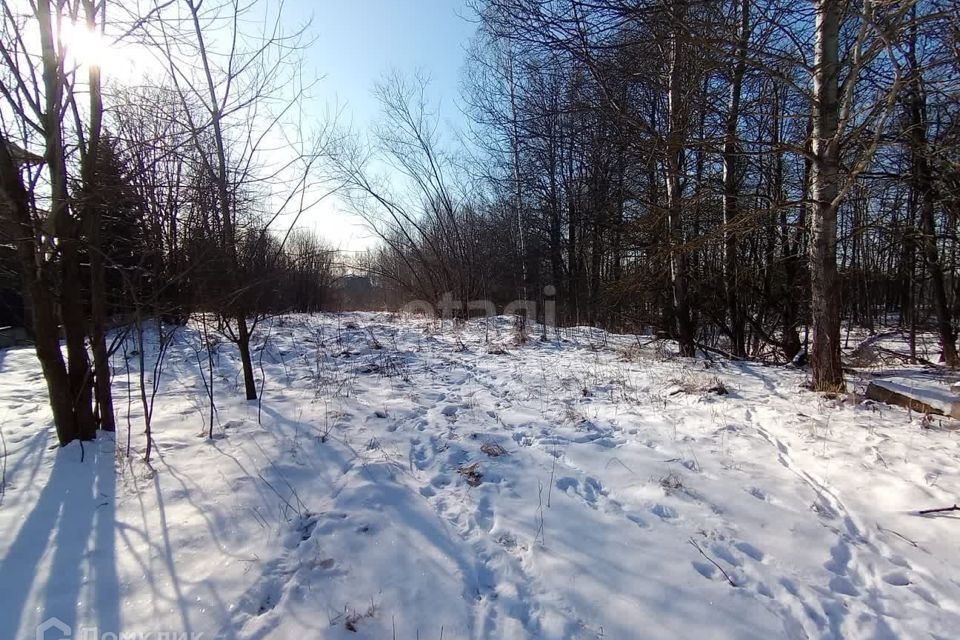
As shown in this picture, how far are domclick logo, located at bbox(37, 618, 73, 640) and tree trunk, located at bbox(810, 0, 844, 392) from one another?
5.93 metres

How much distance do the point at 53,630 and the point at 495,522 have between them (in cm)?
197

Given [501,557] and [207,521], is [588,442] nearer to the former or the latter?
[501,557]

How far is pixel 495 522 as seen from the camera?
238 cm

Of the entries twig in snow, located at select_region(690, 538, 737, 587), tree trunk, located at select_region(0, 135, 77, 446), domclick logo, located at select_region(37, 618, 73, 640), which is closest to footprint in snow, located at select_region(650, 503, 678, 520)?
twig in snow, located at select_region(690, 538, 737, 587)

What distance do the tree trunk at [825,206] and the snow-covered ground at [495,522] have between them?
551mm

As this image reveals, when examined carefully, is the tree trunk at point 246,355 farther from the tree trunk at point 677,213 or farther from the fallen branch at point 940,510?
the fallen branch at point 940,510

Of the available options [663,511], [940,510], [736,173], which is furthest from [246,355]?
[736,173]

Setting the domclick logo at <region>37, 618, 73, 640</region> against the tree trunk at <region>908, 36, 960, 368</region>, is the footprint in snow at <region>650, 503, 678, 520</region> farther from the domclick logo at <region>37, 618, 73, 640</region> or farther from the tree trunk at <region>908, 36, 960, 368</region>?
the tree trunk at <region>908, 36, 960, 368</region>

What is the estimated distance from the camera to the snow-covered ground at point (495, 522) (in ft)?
5.65

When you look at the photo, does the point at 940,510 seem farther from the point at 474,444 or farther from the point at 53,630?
the point at 53,630

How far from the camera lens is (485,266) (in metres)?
15.4

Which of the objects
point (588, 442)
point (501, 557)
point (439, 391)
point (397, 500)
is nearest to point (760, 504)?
point (588, 442)

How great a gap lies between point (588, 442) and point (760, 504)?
4.12 ft

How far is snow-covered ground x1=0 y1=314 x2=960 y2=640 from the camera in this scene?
1.72 metres
